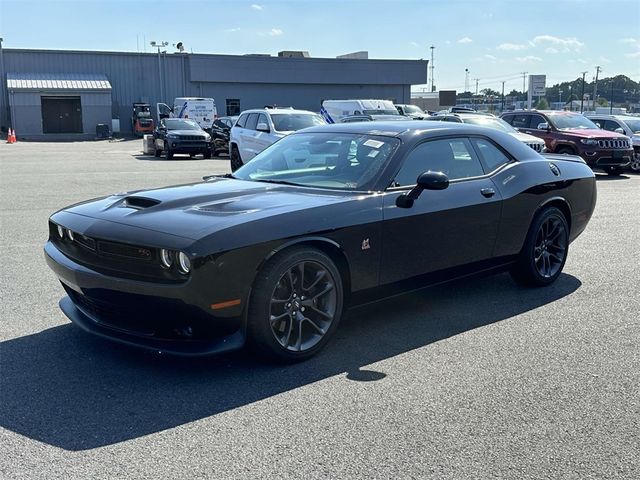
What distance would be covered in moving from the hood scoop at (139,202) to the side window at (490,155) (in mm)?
2832

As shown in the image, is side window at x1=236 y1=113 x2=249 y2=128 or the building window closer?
side window at x1=236 y1=113 x2=249 y2=128

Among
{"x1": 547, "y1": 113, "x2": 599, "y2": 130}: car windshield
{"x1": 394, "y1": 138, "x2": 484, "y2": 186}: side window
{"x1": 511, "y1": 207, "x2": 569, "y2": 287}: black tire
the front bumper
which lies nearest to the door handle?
{"x1": 394, "y1": 138, "x2": 484, "y2": 186}: side window

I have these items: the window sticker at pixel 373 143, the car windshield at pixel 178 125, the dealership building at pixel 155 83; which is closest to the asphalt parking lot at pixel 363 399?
the window sticker at pixel 373 143

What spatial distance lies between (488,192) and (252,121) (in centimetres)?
1243

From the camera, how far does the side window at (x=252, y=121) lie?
17000 millimetres

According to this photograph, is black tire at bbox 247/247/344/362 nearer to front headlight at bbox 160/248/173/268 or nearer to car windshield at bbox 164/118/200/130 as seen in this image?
front headlight at bbox 160/248/173/268

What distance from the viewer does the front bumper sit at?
12.6 feet

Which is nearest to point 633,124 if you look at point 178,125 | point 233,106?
point 178,125

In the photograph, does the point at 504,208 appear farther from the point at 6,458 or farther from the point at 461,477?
the point at 6,458

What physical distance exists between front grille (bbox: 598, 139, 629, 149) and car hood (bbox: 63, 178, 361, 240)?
14.3m

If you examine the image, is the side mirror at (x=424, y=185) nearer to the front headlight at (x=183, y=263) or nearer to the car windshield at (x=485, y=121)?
the front headlight at (x=183, y=263)

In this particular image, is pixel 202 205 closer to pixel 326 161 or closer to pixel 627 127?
pixel 326 161

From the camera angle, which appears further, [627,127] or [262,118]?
[627,127]

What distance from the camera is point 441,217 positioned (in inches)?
200
